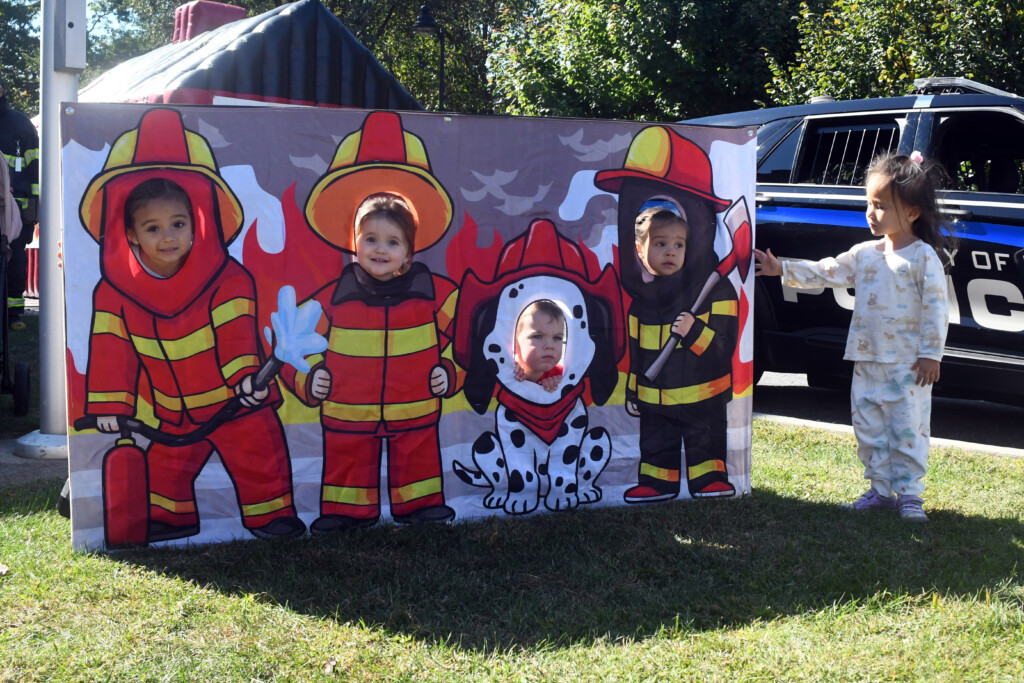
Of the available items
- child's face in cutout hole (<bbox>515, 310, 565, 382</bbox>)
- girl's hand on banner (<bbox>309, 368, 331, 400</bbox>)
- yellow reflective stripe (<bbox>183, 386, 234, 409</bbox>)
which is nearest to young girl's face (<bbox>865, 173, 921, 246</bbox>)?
child's face in cutout hole (<bbox>515, 310, 565, 382</bbox>)

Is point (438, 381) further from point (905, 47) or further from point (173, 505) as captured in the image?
point (905, 47)

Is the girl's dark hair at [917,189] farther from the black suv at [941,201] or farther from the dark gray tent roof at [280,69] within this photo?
the dark gray tent roof at [280,69]

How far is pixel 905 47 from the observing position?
37.7 ft

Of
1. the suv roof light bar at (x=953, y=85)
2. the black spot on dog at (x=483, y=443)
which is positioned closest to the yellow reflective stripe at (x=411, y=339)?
the black spot on dog at (x=483, y=443)

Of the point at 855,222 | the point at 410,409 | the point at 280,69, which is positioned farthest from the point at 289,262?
the point at 280,69

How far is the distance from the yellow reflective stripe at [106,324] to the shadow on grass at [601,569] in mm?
819

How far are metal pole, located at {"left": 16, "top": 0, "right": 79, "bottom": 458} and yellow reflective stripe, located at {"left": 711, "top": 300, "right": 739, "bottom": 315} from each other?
3389 mm

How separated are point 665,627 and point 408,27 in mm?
29602

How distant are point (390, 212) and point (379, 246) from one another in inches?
5.5

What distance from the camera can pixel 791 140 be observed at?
22.3 feet

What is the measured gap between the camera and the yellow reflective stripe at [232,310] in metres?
3.85

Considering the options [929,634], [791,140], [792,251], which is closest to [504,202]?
[929,634]

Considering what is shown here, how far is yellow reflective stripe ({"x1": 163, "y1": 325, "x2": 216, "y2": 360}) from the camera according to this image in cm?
380

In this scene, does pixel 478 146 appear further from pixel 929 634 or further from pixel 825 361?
pixel 825 361
